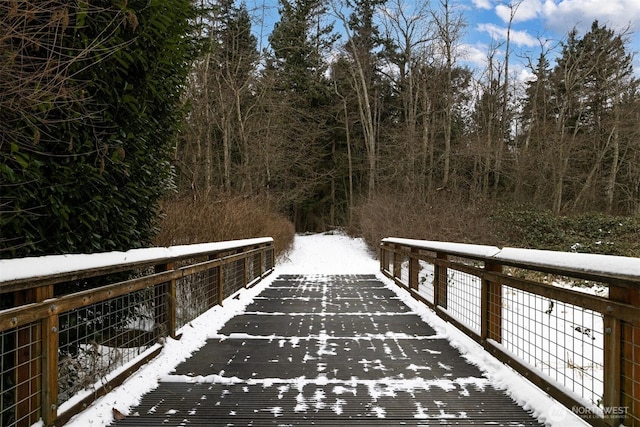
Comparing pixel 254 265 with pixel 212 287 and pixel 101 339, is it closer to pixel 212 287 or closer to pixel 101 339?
pixel 212 287

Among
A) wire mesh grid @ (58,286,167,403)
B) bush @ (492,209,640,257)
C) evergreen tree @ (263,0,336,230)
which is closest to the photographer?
wire mesh grid @ (58,286,167,403)

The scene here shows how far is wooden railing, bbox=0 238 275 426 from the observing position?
2.03 meters

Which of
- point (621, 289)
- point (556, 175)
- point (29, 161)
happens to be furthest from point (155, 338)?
point (556, 175)

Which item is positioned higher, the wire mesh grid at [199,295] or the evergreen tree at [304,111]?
the evergreen tree at [304,111]

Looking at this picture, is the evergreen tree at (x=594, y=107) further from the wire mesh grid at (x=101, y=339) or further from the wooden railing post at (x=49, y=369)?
the wooden railing post at (x=49, y=369)

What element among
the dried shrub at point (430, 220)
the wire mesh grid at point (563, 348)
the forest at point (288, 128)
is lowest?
the wire mesh grid at point (563, 348)

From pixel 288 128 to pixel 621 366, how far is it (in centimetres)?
2122

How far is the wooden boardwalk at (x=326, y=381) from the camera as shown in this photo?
241 centimetres

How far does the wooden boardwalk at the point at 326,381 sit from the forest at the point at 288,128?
137 centimetres

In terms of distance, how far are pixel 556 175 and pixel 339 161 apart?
14.1 metres

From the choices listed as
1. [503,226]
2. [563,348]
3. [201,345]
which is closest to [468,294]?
[563,348]

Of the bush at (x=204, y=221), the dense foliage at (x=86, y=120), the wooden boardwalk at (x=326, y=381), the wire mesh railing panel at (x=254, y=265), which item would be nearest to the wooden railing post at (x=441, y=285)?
the wooden boardwalk at (x=326, y=381)

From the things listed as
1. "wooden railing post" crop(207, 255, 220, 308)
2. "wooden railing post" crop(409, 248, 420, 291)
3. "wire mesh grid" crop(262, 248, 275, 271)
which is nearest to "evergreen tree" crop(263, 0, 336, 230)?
"wire mesh grid" crop(262, 248, 275, 271)

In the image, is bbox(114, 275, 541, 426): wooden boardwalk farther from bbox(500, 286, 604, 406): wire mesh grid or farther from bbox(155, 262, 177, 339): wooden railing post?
bbox(500, 286, 604, 406): wire mesh grid
